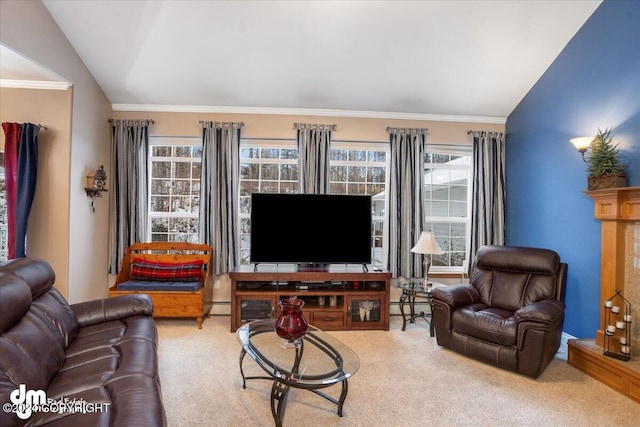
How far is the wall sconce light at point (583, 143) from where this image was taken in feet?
10.6

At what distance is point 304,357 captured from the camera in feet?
7.63

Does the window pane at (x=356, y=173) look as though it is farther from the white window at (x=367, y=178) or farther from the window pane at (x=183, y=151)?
the window pane at (x=183, y=151)

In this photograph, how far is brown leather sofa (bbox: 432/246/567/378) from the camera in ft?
9.27

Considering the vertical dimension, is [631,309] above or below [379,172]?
below

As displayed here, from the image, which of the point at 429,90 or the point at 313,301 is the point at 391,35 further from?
the point at 313,301

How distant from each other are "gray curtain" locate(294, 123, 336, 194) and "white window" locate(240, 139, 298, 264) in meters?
0.20

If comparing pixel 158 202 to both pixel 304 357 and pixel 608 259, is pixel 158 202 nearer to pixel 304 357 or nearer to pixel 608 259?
pixel 304 357

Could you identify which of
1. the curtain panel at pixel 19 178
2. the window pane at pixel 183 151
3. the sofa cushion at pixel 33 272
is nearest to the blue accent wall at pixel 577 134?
the window pane at pixel 183 151

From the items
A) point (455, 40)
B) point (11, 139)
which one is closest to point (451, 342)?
point (455, 40)

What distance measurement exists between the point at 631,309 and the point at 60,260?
5497 millimetres

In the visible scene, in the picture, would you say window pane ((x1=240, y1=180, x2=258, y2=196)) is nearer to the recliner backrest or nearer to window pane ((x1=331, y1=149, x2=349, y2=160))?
window pane ((x1=331, y1=149, x2=349, y2=160))

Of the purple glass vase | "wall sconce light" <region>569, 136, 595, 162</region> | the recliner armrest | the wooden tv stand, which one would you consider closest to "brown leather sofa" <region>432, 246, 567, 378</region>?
the recliner armrest

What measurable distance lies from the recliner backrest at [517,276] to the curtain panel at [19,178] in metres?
4.77

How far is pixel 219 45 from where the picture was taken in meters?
3.59
